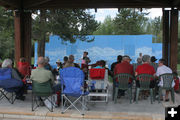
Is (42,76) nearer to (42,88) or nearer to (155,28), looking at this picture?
(42,88)

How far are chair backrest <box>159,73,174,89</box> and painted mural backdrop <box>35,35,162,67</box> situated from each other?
8.83 meters

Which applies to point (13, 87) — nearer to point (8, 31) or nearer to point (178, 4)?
point (178, 4)

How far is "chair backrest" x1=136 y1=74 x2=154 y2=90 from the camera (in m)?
5.05

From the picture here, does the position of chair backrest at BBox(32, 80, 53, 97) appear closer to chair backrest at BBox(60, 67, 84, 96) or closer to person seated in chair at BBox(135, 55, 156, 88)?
chair backrest at BBox(60, 67, 84, 96)

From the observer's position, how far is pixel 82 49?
1410 cm

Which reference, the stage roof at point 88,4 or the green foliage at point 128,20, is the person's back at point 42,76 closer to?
the stage roof at point 88,4

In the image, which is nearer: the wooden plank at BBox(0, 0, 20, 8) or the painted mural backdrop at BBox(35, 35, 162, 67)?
the wooden plank at BBox(0, 0, 20, 8)

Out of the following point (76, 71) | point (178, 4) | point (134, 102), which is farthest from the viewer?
point (178, 4)

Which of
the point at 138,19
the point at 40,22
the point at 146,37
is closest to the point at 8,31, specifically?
the point at 40,22

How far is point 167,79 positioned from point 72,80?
2.36m

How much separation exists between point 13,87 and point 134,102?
294 centimetres

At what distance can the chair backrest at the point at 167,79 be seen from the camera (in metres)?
5.08

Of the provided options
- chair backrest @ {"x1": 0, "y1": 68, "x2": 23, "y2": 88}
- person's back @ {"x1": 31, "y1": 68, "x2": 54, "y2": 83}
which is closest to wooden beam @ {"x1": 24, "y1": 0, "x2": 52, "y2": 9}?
chair backrest @ {"x1": 0, "y1": 68, "x2": 23, "y2": 88}

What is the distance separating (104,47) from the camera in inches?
570
